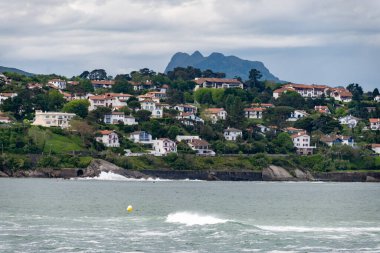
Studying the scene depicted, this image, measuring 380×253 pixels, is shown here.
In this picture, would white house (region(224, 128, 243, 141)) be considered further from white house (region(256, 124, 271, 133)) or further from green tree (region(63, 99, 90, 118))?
green tree (region(63, 99, 90, 118))

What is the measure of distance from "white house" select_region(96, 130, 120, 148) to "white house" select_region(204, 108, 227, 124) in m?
40.5

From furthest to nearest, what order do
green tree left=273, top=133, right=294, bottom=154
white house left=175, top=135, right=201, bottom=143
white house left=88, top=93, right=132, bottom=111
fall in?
white house left=88, top=93, right=132, bottom=111
green tree left=273, top=133, right=294, bottom=154
white house left=175, top=135, right=201, bottom=143

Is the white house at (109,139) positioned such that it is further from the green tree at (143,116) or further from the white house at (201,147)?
the green tree at (143,116)

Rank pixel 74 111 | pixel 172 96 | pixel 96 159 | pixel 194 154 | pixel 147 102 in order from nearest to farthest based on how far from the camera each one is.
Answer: pixel 96 159 < pixel 194 154 < pixel 74 111 < pixel 147 102 < pixel 172 96

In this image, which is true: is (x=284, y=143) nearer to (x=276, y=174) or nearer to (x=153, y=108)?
(x=276, y=174)

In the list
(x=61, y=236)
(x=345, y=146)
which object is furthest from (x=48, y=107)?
(x=61, y=236)

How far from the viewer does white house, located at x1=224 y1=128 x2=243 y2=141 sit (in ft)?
543

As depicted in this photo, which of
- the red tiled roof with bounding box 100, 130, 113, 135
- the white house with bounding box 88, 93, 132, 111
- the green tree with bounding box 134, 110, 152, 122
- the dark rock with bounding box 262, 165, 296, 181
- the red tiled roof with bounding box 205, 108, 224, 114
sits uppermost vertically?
the white house with bounding box 88, 93, 132, 111

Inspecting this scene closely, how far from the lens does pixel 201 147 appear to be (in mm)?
151500

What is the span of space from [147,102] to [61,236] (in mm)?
130212

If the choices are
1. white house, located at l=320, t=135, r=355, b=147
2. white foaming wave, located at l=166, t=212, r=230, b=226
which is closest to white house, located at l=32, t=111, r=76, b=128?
white house, located at l=320, t=135, r=355, b=147

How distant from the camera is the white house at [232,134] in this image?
543 ft

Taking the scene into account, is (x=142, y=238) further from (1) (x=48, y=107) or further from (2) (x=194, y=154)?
(1) (x=48, y=107)

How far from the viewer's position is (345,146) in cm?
15025
